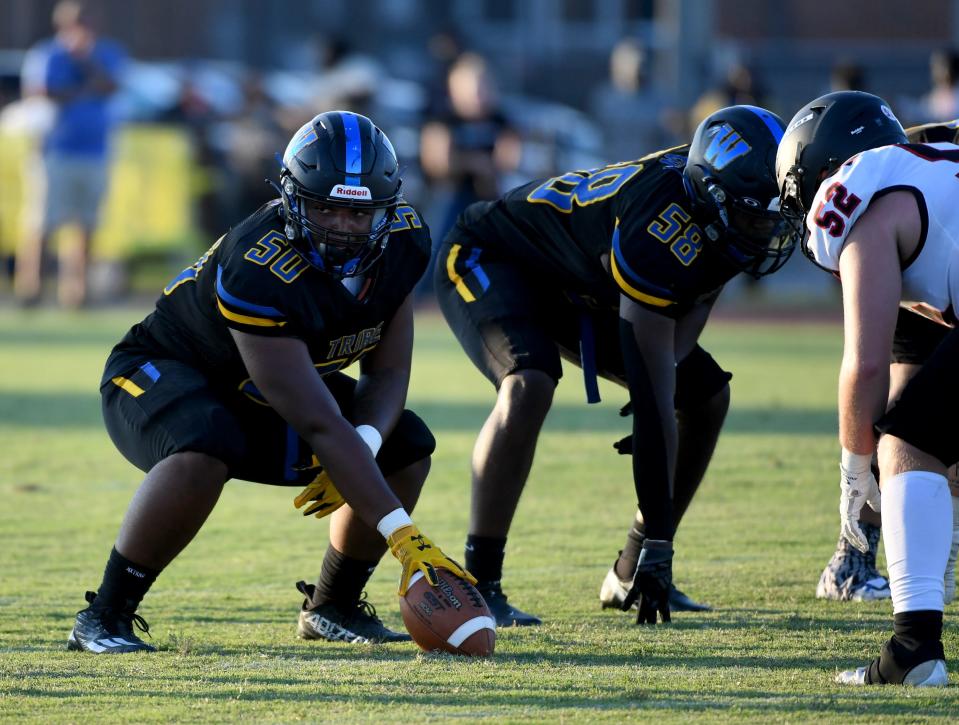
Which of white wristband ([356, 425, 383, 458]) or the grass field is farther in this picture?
white wristband ([356, 425, 383, 458])

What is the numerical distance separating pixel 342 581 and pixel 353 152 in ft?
4.25

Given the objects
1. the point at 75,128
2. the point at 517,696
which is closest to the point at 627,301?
the point at 517,696

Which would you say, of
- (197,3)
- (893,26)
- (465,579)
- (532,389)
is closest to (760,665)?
(465,579)

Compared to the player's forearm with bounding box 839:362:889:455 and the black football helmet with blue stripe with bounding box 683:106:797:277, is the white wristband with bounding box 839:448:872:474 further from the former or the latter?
the black football helmet with blue stripe with bounding box 683:106:797:277

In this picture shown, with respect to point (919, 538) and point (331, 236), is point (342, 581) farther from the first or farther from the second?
point (919, 538)

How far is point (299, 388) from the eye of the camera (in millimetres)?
4562

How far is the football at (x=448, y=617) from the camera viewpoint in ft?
15.0

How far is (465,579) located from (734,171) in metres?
1.45

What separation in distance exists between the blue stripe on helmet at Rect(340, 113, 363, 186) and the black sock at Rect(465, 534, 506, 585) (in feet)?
4.36

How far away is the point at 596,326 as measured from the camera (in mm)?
5660

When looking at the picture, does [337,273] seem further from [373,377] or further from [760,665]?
[760,665]

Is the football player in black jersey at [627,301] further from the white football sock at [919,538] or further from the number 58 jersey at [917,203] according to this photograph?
the white football sock at [919,538]

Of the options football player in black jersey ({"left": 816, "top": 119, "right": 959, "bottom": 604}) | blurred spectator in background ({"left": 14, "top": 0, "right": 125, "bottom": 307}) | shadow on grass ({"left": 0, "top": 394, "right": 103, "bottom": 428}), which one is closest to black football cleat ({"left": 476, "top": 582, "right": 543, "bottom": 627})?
football player in black jersey ({"left": 816, "top": 119, "right": 959, "bottom": 604})

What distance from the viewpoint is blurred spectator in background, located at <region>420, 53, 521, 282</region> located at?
49.4ft
